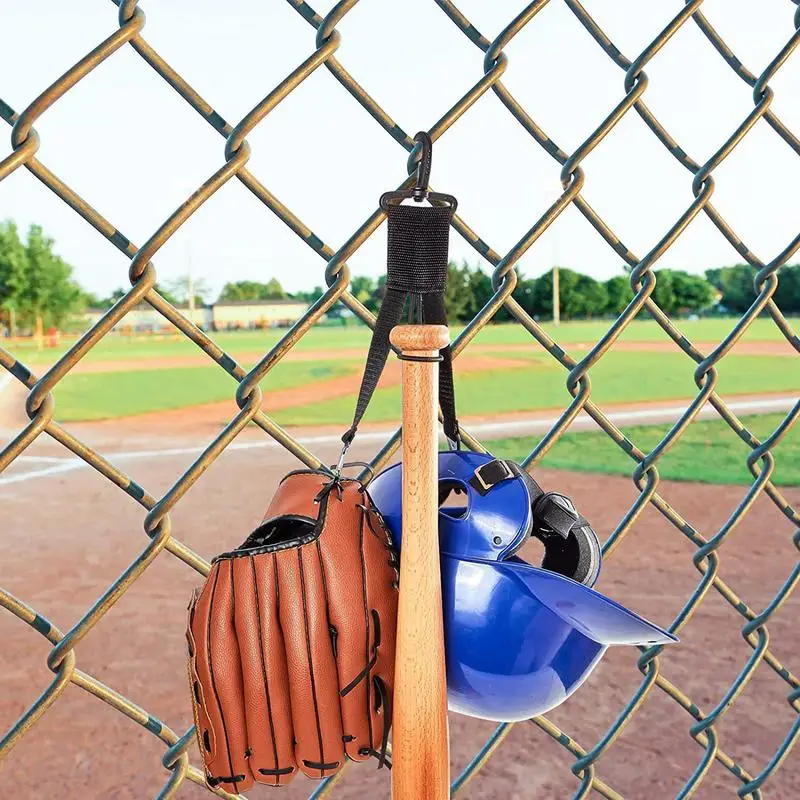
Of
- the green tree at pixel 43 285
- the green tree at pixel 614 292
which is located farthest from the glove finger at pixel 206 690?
the green tree at pixel 43 285

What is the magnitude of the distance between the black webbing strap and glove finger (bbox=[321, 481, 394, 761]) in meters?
0.05

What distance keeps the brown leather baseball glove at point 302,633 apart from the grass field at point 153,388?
59.1 ft

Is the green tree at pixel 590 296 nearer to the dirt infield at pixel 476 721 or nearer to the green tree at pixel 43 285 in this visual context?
the green tree at pixel 43 285

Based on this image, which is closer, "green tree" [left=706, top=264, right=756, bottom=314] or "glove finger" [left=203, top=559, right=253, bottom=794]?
"glove finger" [left=203, top=559, right=253, bottom=794]

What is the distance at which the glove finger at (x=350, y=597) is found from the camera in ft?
1.91

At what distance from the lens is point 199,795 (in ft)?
8.87

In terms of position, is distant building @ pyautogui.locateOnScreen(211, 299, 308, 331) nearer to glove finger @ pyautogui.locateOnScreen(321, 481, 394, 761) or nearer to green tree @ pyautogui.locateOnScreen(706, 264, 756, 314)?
green tree @ pyautogui.locateOnScreen(706, 264, 756, 314)

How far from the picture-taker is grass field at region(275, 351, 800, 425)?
16969 mm

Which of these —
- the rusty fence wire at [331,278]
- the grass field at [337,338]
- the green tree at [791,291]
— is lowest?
the grass field at [337,338]

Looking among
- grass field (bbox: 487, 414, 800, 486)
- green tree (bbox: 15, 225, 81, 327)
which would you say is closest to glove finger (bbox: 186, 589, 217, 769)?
grass field (bbox: 487, 414, 800, 486)

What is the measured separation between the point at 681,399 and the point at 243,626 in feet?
55.8

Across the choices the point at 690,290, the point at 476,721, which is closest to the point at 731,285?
the point at 690,290

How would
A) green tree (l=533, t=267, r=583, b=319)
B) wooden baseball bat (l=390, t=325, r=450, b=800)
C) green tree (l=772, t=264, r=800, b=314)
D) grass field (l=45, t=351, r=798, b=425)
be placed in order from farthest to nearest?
green tree (l=533, t=267, r=583, b=319)
green tree (l=772, t=264, r=800, b=314)
grass field (l=45, t=351, r=798, b=425)
wooden baseball bat (l=390, t=325, r=450, b=800)

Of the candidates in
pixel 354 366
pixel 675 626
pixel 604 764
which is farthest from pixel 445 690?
pixel 354 366
